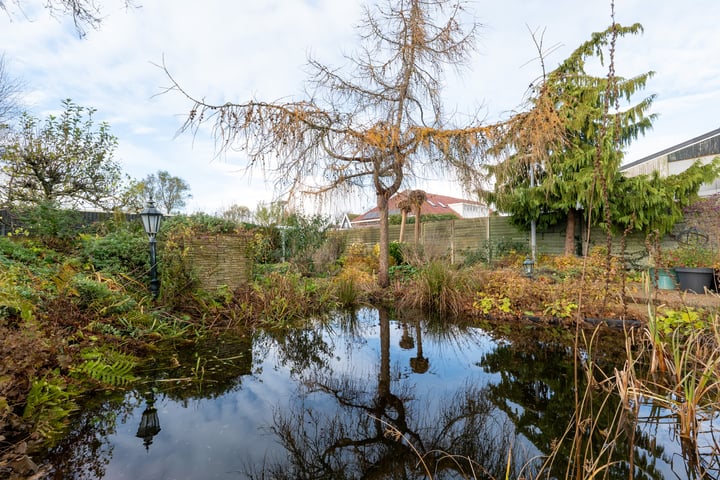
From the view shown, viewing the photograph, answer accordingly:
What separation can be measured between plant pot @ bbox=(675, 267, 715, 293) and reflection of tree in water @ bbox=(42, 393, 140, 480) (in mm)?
8376

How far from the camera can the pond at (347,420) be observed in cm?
172

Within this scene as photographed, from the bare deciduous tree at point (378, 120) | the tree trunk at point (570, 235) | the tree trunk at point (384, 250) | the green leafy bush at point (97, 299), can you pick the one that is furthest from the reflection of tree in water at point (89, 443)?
the tree trunk at point (570, 235)

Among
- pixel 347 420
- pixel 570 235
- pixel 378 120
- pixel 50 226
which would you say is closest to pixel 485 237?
pixel 570 235

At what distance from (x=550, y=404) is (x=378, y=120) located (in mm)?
4932

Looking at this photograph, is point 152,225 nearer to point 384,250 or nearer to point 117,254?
point 117,254

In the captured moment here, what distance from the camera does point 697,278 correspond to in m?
5.83

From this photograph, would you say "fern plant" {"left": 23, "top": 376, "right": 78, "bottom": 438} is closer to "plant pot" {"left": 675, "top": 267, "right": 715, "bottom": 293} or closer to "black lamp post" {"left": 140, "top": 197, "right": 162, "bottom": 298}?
"black lamp post" {"left": 140, "top": 197, "right": 162, "bottom": 298}

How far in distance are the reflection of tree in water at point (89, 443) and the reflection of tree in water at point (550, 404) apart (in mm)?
2269

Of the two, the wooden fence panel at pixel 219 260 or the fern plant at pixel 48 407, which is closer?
the fern plant at pixel 48 407

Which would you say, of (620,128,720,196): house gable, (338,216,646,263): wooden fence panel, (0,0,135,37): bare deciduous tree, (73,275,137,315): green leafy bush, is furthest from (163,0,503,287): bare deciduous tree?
(620,128,720,196): house gable

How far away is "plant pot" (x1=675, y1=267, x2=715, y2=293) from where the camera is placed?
5.76 meters

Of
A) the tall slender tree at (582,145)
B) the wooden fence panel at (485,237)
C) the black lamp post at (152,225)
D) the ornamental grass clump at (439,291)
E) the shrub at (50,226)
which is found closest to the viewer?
the black lamp post at (152,225)

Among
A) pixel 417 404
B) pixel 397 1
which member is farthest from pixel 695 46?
pixel 417 404

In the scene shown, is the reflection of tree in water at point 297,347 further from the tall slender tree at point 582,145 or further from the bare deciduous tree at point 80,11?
the tall slender tree at point 582,145
